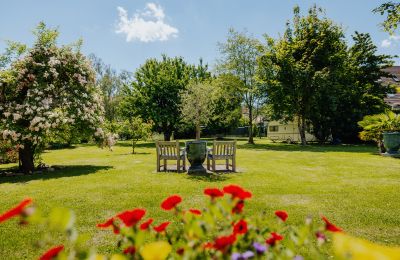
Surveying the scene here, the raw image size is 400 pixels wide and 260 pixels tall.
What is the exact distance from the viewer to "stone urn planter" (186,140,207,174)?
11.7m

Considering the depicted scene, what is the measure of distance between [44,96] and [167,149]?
18.1 feet

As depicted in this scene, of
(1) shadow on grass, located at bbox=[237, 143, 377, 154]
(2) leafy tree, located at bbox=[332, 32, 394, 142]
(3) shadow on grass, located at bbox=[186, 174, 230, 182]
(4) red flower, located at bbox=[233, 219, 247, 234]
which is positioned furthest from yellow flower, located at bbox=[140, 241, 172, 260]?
(2) leafy tree, located at bbox=[332, 32, 394, 142]

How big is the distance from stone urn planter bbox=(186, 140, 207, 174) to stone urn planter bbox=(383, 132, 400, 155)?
37.9 feet

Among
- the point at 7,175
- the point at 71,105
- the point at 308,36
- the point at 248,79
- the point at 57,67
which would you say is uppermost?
the point at 308,36

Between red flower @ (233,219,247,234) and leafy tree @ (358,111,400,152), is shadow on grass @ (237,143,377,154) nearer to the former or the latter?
leafy tree @ (358,111,400,152)

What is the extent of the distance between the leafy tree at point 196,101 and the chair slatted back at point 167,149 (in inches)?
892

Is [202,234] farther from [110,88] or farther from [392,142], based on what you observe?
[110,88]

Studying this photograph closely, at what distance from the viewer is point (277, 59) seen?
30125mm

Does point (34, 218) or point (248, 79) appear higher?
point (248, 79)

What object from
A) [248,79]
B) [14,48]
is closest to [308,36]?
[248,79]

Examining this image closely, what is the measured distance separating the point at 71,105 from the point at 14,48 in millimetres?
3412

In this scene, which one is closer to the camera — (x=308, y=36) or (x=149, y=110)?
(x=308, y=36)

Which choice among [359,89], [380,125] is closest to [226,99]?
[359,89]

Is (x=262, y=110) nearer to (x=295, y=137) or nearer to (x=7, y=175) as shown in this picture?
(x=295, y=137)
